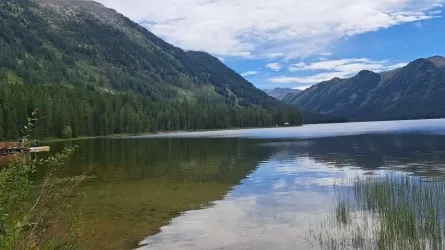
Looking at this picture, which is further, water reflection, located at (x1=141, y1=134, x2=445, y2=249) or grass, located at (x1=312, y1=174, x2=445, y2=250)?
water reflection, located at (x1=141, y1=134, x2=445, y2=249)

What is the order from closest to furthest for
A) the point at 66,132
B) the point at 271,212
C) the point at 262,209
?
the point at 271,212
the point at 262,209
the point at 66,132

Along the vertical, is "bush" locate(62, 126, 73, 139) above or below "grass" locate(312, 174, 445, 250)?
above

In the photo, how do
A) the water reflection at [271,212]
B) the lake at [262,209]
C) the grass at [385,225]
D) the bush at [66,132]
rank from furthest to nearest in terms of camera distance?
the bush at [66,132] < the water reflection at [271,212] < the lake at [262,209] < the grass at [385,225]

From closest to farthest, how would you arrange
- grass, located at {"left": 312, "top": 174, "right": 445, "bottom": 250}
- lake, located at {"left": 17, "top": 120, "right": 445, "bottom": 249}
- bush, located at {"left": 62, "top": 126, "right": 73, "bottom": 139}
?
grass, located at {"left": 312, "top": 174, "right": 445, "bottom": 250}
lake, located at {"left": 17, "top": 120, "right": 445, "bottom": 249}
bush, located at {"left": 62, "top": 126, "right": 73, "bottom": 139}

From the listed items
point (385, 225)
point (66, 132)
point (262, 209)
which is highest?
point (66, 132)

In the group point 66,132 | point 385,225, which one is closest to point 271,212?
point 385,225

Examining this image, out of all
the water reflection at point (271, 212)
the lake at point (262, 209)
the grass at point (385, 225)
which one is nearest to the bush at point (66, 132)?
the lake at point (262, 209)

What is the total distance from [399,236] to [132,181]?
33556 millimetres

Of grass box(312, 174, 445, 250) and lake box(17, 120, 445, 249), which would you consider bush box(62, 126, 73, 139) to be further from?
grass box(312, 174, 445, 250)

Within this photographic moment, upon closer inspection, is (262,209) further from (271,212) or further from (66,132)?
(66,132)

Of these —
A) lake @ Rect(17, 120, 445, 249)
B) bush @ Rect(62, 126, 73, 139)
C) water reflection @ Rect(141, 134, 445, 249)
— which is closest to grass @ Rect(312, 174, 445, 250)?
lake @ Rect(17, 120, 445, 249)

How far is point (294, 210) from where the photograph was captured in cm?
3086

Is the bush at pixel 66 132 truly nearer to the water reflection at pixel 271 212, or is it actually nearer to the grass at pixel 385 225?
the water reflection at pixel 271 212

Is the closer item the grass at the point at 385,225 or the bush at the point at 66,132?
the grass at the point at 385,225
